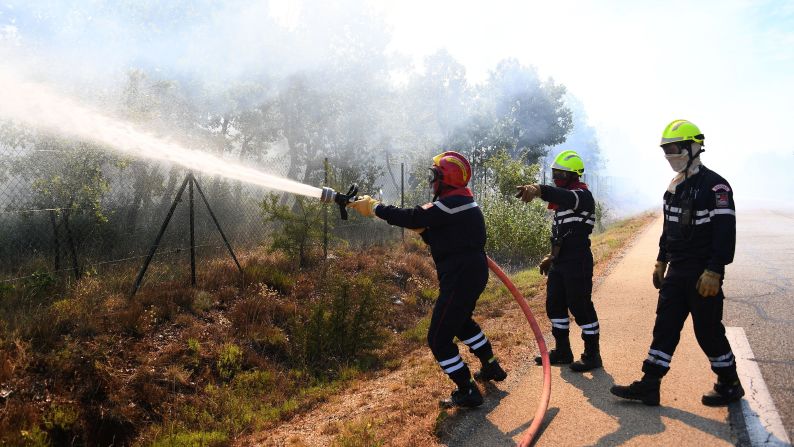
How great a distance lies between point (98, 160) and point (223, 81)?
28.7 ft

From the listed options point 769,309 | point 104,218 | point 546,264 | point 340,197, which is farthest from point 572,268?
point 104,218

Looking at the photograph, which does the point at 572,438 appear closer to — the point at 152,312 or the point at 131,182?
the point at 152,312

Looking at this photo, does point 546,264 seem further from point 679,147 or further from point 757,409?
point 757,409

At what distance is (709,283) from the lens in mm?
3289

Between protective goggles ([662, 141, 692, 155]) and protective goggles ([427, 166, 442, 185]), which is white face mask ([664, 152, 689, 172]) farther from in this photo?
protective goggles ([427, 166, 442, 185])

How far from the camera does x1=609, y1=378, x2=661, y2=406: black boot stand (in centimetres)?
355

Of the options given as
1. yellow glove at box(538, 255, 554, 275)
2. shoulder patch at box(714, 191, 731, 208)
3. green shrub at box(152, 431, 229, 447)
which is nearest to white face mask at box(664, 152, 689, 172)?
shoulder patch at box(714, 191, 731, 208)

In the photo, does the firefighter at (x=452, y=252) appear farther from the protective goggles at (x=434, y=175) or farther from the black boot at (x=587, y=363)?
the black boot at (x=587, y=363)

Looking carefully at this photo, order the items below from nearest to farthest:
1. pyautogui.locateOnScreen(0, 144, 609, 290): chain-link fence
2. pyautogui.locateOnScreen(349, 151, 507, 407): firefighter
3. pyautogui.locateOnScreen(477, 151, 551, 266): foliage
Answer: pyautogui.locateOnScreen(349, 151, 507, 407): firefighter
pyautogui.locateOnScreen(0, 144, 609, 290): chain-link fence
pyautogui.locateOnScreen(477, 151, 551, 266): foliage

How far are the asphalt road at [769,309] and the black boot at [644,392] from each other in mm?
722

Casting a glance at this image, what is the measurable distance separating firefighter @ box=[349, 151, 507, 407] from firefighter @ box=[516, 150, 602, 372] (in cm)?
102

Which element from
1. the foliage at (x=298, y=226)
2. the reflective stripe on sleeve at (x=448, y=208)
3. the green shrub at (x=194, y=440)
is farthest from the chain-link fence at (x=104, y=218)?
the reflective stripe on sleeve at (x=448, y=208)

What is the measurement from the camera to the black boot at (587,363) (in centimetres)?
434

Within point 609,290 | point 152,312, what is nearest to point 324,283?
point 152,312
